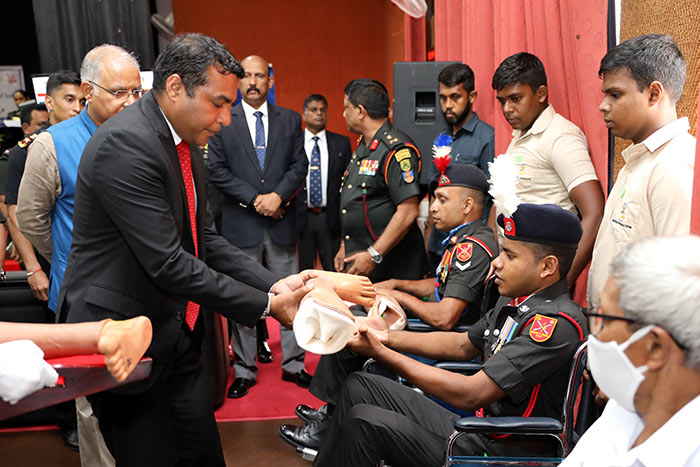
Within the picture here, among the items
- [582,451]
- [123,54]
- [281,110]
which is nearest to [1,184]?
[281,110]

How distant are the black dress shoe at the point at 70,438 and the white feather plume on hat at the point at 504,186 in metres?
2.32

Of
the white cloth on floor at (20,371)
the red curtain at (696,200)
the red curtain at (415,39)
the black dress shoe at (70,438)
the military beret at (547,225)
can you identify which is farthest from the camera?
the red curtain at (415,39)

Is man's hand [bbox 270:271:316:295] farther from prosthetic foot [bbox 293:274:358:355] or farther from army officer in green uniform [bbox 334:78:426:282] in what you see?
army officer in green uniform [bbox 334:78:426:282]

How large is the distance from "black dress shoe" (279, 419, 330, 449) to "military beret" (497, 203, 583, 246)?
1.37m

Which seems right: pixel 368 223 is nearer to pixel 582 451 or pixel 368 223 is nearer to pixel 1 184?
pixel 582 451

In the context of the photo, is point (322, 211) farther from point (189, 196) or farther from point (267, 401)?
point (189, 196)

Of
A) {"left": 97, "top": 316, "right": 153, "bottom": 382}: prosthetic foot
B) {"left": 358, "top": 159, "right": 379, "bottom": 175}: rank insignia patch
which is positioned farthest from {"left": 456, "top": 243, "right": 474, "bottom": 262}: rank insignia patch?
{"left": 97, "top": 316, "right": 153, "bottom": 382}: prosthetic foot

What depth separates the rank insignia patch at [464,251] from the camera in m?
2.62

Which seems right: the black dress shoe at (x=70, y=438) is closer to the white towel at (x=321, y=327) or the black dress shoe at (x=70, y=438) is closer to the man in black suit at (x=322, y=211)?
the white towel at (x=321, y=327)

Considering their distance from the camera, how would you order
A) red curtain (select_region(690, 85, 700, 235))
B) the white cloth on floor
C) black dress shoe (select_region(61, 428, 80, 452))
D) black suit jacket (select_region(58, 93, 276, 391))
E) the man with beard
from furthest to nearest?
the man with beard → black dress shoe (select_region(61, 428, 80, 452)) → black suit jacket (select_region(58, 93, 276, 391)) → red curtain (select_region(690, 85, 700, 235)) → the white cloth on floor

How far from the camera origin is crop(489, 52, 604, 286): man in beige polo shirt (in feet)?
8.43

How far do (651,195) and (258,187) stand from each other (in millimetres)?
2374

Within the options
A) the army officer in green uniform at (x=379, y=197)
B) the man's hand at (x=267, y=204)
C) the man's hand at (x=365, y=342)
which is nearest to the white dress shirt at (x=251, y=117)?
the man's hand at (x=267, y=204)

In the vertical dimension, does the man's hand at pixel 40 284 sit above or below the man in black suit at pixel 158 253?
below
